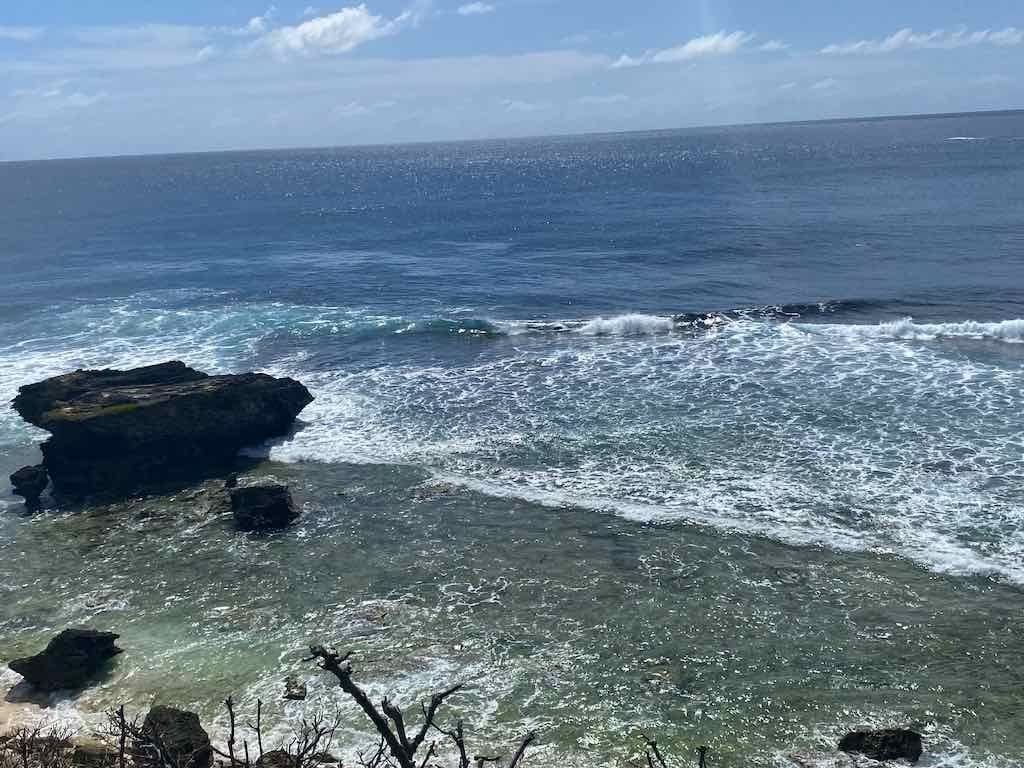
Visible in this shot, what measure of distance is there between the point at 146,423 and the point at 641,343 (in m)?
27.1

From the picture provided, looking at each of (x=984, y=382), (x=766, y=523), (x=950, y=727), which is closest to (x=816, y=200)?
(x=984, y=382)

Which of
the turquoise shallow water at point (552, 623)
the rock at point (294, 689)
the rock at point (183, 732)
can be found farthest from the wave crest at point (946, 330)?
the rock at point (183, 732)

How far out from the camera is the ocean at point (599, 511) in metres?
21.0

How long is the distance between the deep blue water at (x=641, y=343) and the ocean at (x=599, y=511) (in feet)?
0.84

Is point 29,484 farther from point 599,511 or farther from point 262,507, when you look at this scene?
point 599,511

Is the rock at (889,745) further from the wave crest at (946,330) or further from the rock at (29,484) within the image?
the wave crest at (946,330)

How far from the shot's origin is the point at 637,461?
111 ft

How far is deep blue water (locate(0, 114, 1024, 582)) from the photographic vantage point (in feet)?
103

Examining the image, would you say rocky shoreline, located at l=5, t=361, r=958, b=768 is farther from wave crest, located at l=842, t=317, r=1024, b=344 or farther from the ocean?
wave crest, located at l=842, t=317, r=1024, b=344

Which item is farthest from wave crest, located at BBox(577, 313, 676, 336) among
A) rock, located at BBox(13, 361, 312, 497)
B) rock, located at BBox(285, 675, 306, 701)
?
rock, located at BBox(285, 675, 306, 701)

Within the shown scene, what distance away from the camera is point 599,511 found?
30266 mm

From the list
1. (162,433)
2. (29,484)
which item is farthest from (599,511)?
(29,484)

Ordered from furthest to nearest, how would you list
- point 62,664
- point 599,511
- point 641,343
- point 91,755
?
point 641,343, point 599,511, point 62,664, point 91,755

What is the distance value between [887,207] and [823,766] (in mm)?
91637
